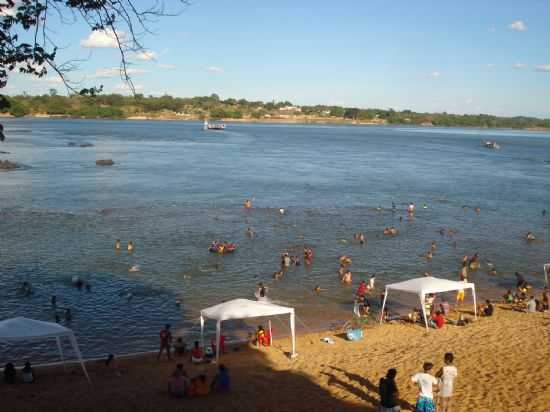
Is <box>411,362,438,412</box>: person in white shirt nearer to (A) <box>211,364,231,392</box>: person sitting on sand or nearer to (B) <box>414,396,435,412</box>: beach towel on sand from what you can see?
(B) <box>414,396,435,412</box>: beach towel on sand

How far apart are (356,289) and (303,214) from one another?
718 inches

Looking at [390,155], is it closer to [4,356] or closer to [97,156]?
[97,156]

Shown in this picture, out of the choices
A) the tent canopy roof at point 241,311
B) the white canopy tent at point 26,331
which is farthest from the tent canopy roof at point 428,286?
the white canopy tent at point 26,331

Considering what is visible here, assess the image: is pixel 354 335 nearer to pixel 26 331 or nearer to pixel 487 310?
pixel 487 310

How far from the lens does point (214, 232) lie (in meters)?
36.7

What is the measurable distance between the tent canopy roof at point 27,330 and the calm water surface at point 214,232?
4.06m

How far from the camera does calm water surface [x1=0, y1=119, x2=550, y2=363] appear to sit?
76.1 feet

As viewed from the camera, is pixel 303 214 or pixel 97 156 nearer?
pixel 303 214

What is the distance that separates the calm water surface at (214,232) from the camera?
2320 cm

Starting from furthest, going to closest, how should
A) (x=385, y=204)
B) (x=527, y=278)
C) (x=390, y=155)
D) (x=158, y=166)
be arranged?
(x=390, y=155) < (x=158, y=166) < (x=385, y=204) < (x=527, y=278)

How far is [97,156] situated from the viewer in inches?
3268

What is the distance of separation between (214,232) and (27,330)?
22.8m

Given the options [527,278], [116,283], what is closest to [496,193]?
[527,278]

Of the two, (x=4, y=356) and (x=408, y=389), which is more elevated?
(x=408, y=389)
